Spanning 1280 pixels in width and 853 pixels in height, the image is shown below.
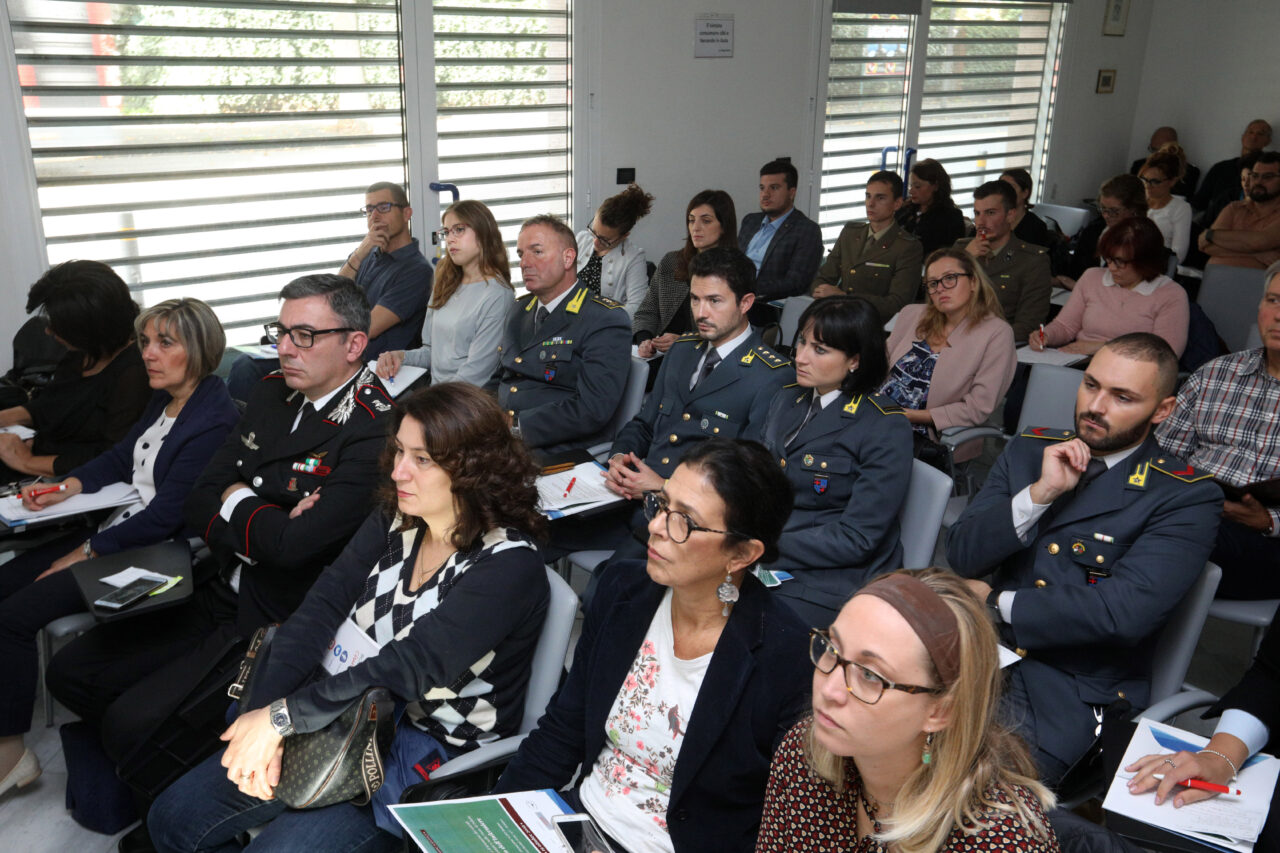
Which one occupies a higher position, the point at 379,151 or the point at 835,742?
the point at 379,151

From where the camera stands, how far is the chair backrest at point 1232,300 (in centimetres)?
484

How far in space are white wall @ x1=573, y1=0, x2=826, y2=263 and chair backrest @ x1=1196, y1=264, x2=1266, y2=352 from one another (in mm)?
3067

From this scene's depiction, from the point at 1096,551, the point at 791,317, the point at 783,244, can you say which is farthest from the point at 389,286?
the point at 1096,551

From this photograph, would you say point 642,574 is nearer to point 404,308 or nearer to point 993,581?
point 993,581

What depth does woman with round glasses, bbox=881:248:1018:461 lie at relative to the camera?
4023 mm

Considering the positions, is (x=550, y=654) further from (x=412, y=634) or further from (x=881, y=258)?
(x=881, y=258)

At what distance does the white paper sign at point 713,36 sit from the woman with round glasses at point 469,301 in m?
2.72

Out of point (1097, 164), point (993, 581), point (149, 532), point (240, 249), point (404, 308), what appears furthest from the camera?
point (1097, 164)

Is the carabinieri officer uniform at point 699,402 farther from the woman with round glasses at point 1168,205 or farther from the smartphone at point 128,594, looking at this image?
the woman with round glasses at point 1168,205

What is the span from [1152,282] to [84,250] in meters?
5.01

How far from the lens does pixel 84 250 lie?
4.88 m

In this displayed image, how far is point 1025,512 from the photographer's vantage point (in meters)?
2.55

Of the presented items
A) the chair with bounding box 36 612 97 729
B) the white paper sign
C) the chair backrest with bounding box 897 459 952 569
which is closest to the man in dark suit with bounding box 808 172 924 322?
the white paper sign

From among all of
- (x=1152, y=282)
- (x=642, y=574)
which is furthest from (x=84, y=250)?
(x=1152, y=282)
